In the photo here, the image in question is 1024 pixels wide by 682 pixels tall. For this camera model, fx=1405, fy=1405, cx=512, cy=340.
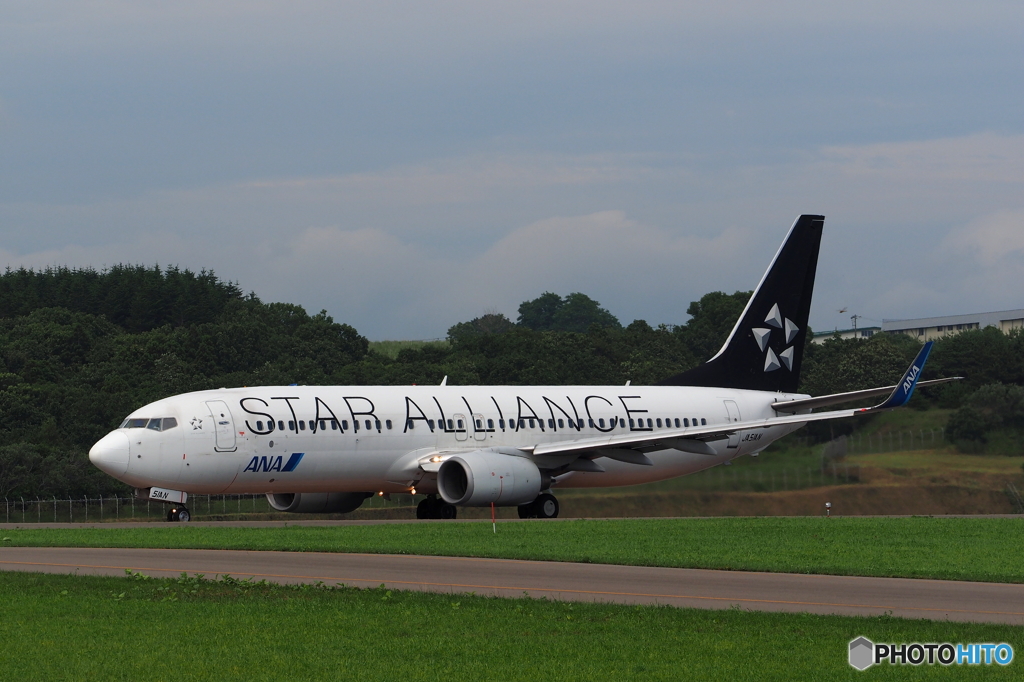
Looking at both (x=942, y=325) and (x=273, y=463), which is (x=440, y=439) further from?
(x=942, y=325)

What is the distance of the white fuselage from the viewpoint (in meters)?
34.3

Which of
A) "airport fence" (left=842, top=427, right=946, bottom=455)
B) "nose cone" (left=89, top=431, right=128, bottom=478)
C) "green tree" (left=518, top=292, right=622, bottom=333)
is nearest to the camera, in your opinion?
"nose cone" (left=89, top=431, right=128, bottom=478)

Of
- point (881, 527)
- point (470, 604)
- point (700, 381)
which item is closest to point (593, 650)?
point (470, 604)

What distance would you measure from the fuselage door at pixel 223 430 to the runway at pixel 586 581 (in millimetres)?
10119

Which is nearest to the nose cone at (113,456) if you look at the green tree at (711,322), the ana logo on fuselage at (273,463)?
the ana logo on fuselage at (273,463)

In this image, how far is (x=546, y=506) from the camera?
3872 cm

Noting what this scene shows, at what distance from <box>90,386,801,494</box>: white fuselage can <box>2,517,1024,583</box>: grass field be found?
3235 millimetres

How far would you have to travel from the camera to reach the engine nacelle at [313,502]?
3872 centimetres

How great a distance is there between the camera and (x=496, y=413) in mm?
39375

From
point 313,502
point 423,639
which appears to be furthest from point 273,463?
point 423,639

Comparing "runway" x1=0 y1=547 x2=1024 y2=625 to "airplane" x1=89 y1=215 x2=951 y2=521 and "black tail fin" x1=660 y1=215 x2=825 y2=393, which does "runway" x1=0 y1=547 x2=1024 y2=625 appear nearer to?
"airplane" x1=89 y1=215 x2=951 y2=521

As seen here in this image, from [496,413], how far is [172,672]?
27045 millimetres

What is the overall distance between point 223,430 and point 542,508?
9.24 m

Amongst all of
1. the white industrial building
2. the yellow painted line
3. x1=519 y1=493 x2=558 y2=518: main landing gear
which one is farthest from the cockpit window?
the white industrial building
